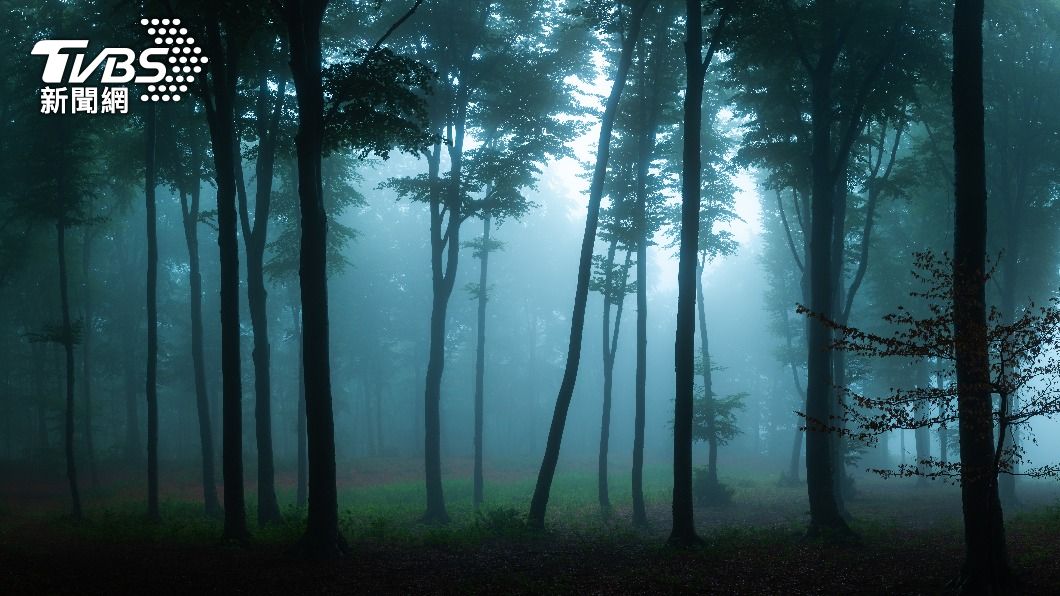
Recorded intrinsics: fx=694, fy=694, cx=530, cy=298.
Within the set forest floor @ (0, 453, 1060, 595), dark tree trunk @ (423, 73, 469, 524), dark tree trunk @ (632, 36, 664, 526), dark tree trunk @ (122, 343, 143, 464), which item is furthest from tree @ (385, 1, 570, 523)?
dark tree trunk @ (122, 343, 143, 464)

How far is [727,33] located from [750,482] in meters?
24.6

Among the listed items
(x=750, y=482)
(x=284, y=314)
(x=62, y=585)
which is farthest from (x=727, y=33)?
(x=284, y=314)

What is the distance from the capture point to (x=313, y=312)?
11.7 metres

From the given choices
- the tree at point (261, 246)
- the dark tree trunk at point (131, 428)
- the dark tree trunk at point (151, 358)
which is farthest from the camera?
the dark tree trunk at point (131, 428)

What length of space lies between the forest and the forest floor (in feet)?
0.37

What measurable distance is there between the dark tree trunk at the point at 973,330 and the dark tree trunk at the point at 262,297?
14410mm

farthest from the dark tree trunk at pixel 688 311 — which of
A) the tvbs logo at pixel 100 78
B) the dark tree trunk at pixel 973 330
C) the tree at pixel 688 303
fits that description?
the tvbs logo at pixel 100 78

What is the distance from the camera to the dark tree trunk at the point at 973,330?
24.9 feet

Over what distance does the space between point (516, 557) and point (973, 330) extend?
816cm

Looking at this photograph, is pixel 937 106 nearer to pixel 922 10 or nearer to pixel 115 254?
pixel 922 10

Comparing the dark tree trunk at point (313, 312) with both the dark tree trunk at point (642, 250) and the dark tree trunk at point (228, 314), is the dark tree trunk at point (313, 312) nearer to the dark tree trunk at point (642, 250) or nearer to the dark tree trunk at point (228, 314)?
the dark tree trunk at point (228, 314)

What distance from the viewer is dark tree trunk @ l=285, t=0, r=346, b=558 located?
11586 mm

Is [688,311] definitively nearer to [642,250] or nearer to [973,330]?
[973,330]

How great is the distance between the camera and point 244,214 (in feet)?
58.1
